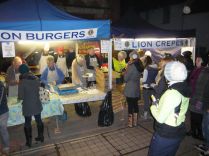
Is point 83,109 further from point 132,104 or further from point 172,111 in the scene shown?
point 172,111

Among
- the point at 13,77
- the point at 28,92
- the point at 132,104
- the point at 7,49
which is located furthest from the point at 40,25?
the point at 132,104

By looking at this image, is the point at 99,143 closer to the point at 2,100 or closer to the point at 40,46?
the point at 2,100

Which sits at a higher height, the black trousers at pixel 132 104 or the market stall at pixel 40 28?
the market stall at pixel 40 28

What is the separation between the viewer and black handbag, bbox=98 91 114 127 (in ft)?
18.6

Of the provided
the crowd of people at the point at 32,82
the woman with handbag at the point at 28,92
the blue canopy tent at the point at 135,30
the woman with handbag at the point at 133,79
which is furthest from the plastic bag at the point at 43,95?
the blue canopy tent at the point at 135,30

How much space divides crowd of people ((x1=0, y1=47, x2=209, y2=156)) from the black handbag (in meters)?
0.49

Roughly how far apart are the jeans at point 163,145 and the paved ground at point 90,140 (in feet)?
5.53

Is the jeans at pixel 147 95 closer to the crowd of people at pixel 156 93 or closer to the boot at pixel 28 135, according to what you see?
the crowd of people at pixel 156 93

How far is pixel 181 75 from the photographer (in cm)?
266

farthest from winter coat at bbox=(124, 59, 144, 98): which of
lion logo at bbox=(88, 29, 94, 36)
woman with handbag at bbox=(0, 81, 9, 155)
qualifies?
woman with handbag at bbox=(0, 81, 9, 155)

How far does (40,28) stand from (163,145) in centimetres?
355

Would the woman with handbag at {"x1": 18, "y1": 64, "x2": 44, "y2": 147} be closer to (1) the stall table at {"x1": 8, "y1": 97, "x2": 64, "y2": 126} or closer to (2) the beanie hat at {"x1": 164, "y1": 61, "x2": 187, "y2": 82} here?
(1) the stall table at {"x1": 8, "y1": 97, "x2": 64, "y2": 126}

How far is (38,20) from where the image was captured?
468 cm

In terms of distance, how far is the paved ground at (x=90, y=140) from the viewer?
4.57 metres
